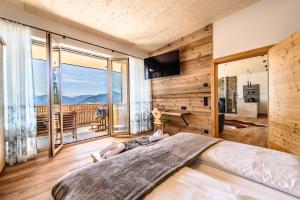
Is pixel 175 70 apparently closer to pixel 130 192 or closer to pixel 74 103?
pixel 130 192

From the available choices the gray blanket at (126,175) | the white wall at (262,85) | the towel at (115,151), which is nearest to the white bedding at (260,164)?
the gray blanket at (126,175)

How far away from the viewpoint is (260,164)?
107cm

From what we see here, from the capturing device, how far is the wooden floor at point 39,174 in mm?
1690

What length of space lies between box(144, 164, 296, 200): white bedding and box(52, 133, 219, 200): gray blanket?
57mm

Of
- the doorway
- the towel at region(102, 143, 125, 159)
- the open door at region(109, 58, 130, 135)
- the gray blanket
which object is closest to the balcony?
the open door at region(109, 58, 130, 135)

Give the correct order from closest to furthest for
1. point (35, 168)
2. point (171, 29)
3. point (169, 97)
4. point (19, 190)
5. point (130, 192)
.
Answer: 1. point (130, 192)
2. point (19, 190)
3. point (35, 168)
4. point (171, 29)
5. point (169, 97)

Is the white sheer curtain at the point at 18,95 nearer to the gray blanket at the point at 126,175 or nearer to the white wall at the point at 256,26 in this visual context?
the gray blanket at the point at 126,175

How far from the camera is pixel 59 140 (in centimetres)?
344

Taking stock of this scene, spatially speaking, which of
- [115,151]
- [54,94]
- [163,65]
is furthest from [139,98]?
[115,151]

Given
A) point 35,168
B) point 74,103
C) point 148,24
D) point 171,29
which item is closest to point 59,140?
point 35,168

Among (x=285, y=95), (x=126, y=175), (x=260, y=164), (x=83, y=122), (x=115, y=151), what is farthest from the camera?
(x=83, y=122)

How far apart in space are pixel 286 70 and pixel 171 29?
A: 240 cm

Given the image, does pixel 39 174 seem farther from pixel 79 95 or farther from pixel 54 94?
pixel 79 95

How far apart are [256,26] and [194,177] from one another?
9.83ft
